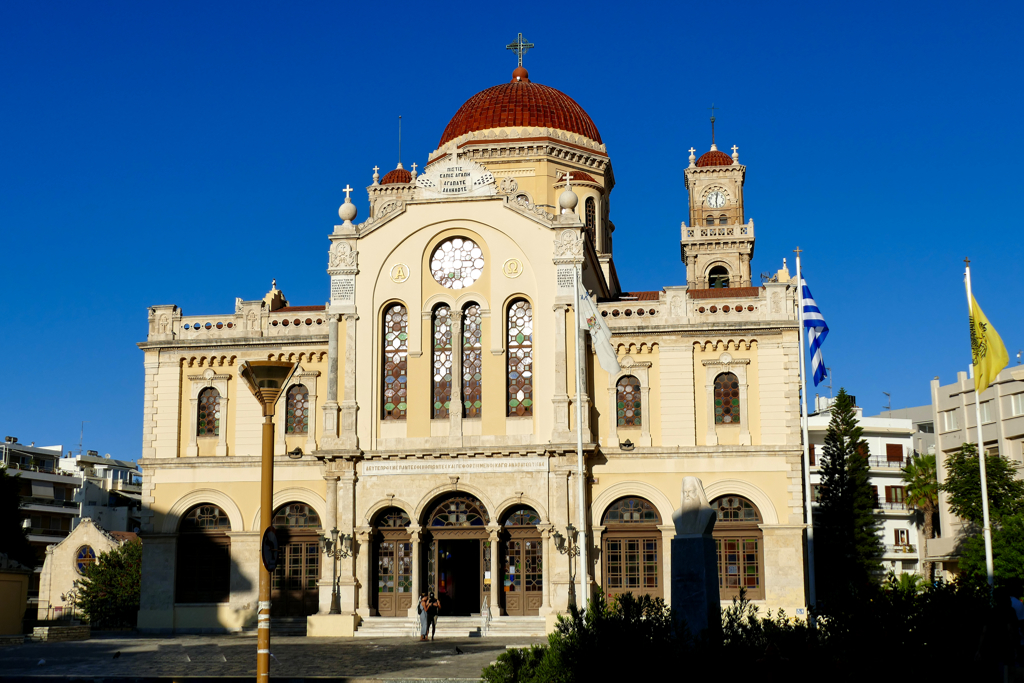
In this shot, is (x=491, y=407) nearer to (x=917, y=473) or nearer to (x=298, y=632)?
(x=298, y=632)

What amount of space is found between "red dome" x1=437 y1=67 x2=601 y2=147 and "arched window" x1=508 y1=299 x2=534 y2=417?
36.4 ft

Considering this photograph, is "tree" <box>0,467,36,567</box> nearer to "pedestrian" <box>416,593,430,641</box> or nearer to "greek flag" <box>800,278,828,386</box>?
"pedestrian" <box>416,593,430,641</box>

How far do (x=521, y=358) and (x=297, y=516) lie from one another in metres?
9.10

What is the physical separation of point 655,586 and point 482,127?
64.3ft

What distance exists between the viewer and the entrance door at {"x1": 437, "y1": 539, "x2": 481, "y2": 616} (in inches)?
1391

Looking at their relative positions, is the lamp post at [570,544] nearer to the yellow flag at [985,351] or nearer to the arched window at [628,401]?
the arched window at [628,401]

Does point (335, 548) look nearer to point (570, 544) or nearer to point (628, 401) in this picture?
point (570, 544)

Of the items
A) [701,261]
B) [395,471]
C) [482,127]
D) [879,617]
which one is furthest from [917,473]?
[879,617]

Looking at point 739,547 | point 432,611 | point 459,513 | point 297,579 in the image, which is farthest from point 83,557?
point 739,547

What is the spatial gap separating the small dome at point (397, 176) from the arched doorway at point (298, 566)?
22591mm

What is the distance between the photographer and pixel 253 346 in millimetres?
37750

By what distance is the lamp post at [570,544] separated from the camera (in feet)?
109

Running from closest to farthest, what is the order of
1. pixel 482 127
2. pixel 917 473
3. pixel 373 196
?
pixel 482 127 → pixel 373 196 → pixel 917 473

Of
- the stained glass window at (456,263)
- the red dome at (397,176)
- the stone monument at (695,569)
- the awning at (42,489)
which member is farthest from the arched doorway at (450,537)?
the awning at (42,489)
